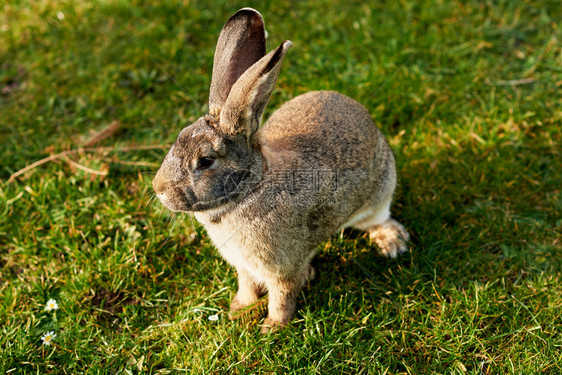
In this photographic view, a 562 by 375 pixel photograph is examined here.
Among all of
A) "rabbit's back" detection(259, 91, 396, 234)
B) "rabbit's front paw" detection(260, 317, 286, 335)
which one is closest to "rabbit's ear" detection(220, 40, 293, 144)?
"rabbit's back" detection(259, 91, 396, 234)

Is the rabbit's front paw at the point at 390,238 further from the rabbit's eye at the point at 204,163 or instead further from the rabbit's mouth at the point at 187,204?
the rabbit's eye at the point at 204,163

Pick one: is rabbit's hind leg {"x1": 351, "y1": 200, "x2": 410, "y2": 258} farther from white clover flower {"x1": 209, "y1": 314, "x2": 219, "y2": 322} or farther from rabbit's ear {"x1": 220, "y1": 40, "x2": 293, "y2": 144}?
rabbit's ear {"x1": 220, "y1": 40, "x2": 293, "y2": 144}

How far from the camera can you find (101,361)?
3.43 metres

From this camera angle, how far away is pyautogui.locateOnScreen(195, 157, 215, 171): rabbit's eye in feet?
9.53

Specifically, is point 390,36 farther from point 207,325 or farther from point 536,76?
point 207,325

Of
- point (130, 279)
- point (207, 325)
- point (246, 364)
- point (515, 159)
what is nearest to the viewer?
point (246, 364)

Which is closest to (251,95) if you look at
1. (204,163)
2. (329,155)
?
(204,163)

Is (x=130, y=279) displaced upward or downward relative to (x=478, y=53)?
upward

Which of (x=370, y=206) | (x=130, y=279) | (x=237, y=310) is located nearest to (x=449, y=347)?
(x=370, y=206)

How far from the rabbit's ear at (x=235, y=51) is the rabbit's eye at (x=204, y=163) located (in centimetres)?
33

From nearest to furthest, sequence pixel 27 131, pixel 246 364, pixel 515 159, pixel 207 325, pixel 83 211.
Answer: pixel 246 364 < pixel 207 325 < pixel 83 211 < pixel 515 159 < pixel 27 131

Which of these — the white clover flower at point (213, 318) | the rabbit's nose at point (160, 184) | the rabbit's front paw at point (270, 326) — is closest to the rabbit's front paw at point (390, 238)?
the rabbit's front paw at point (270, 326)

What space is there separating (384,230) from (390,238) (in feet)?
0.28

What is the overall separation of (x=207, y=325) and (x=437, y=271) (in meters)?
1.70
